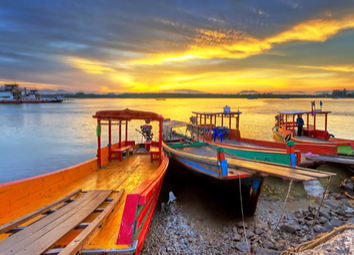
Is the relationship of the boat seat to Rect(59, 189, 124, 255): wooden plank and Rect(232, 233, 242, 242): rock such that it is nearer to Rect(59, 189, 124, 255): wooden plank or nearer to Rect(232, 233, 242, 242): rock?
Rect(59, 189, 124, 255): wooden plank

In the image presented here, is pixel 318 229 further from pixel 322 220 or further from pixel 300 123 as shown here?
pixel 300 123

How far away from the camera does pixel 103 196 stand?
17.3ft

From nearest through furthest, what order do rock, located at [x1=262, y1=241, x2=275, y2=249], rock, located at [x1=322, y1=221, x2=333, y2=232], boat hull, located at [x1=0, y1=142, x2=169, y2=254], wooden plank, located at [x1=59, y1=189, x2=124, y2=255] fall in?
1. wooden plank, located at [x1=59, y1=189, x2=124, y2=255]
2. boat hull, located at [x1=0, y1=142, x2=169, y2=254]
3. rock, located at [x1=262, y1=241, x2=275, y2=249]
4. rock, located at [x1=322, y1=221, x2=333, y2=232]

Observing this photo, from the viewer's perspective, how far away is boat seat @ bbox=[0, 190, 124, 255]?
3.11m

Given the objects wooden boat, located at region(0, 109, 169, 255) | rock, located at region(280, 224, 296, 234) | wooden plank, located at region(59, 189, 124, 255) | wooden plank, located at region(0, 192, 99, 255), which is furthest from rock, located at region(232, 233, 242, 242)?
wooden plank, located at region(0, 192, 99, 255)

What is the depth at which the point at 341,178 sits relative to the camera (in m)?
12.2

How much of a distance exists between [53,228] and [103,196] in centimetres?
164

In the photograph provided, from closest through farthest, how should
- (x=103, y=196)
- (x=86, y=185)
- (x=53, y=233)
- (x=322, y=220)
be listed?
(x=53, y=233)
(x=103, y=196)
(x=86, y=185)
(x=322, y=220)

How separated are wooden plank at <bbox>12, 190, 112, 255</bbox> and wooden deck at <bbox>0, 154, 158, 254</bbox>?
0.07 ft

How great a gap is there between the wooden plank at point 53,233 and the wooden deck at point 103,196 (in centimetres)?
2

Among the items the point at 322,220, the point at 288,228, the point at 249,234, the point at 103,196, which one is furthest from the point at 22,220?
the point at 322,220

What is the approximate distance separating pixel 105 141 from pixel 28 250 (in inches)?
1120

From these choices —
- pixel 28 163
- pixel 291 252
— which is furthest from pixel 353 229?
pixel 28 163

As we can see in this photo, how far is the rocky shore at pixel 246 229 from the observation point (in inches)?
239
